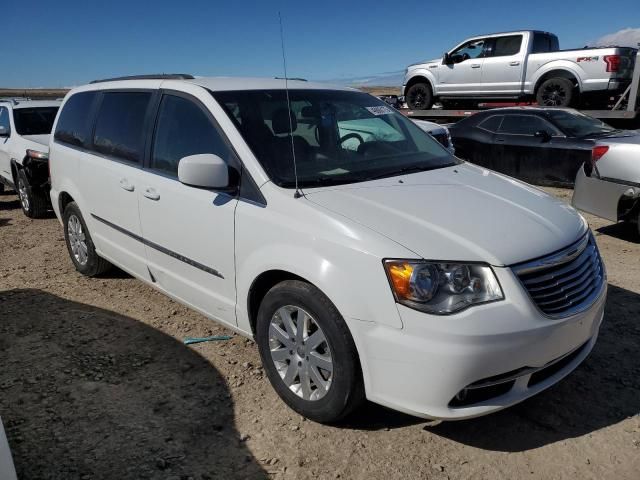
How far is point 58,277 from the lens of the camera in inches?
207

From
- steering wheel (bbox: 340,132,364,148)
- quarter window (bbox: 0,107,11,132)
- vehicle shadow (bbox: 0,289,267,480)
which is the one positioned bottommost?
vehicle shadow (bbox: 0,289,267,480)

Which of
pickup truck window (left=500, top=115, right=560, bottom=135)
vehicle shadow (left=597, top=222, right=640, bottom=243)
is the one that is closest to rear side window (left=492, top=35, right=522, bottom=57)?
pickup truck window (left=500, top=115, right=560, bottom=135)

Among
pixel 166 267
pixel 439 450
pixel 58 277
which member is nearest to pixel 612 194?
pixel 439 450

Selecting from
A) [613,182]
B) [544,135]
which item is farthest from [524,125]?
[613,182]

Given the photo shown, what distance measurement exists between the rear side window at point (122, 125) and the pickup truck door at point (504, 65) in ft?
31.4

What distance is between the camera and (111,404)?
3096 millimetres

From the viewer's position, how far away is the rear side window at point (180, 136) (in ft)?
10.7

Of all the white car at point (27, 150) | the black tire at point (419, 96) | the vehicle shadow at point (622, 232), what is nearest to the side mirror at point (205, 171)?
the vehicle shadow at point (622, 232)

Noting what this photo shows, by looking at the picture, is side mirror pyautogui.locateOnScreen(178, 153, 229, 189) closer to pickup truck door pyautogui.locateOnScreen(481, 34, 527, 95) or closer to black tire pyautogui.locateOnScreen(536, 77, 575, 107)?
black tire pyautogui.locateOnScreen(536, 77, 575, 107)

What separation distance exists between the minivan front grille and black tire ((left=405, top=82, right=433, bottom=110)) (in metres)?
11.1

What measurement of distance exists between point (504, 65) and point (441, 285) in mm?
10722

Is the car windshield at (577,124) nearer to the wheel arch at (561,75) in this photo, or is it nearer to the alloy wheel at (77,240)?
the wheel arch at (561,75)

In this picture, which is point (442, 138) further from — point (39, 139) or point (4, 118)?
point (4, 118)

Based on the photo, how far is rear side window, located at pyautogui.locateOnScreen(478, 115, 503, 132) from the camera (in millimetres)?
9461
